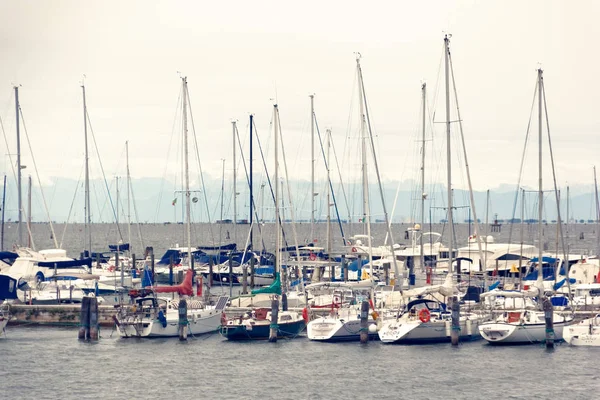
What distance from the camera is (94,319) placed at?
53250 mm

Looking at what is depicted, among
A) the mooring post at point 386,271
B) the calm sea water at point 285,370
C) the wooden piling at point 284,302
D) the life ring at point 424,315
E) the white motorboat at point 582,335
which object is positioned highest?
the mooring post at point 386,271

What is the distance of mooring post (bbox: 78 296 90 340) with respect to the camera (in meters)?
53.0

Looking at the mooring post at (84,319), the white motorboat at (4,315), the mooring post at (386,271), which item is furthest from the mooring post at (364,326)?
the mooring post at (386,271)

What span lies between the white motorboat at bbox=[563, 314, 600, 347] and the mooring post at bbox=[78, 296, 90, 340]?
24.2 m

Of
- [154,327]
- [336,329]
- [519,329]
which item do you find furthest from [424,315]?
[154,327]

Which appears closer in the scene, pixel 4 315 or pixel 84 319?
pixel 84 319

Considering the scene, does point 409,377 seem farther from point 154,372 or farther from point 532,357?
point 154,372

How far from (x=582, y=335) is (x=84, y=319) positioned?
25347mm

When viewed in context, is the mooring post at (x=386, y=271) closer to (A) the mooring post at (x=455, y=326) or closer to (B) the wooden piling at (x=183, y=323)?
(A) the mooring post at (x=455, y=326)

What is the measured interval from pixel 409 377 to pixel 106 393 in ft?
43.3

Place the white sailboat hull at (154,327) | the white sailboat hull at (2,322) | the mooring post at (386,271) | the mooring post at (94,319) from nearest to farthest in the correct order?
the mooring post at (94,319) < the white sailboat hull at (154,327) < the white sailboat hull at (2,322) < the mooring post at (386,271)

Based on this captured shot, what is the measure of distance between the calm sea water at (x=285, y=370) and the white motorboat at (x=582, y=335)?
1.86ft

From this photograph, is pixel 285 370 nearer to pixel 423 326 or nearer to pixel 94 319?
pixel 423 326

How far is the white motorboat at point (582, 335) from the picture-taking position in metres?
50.6
